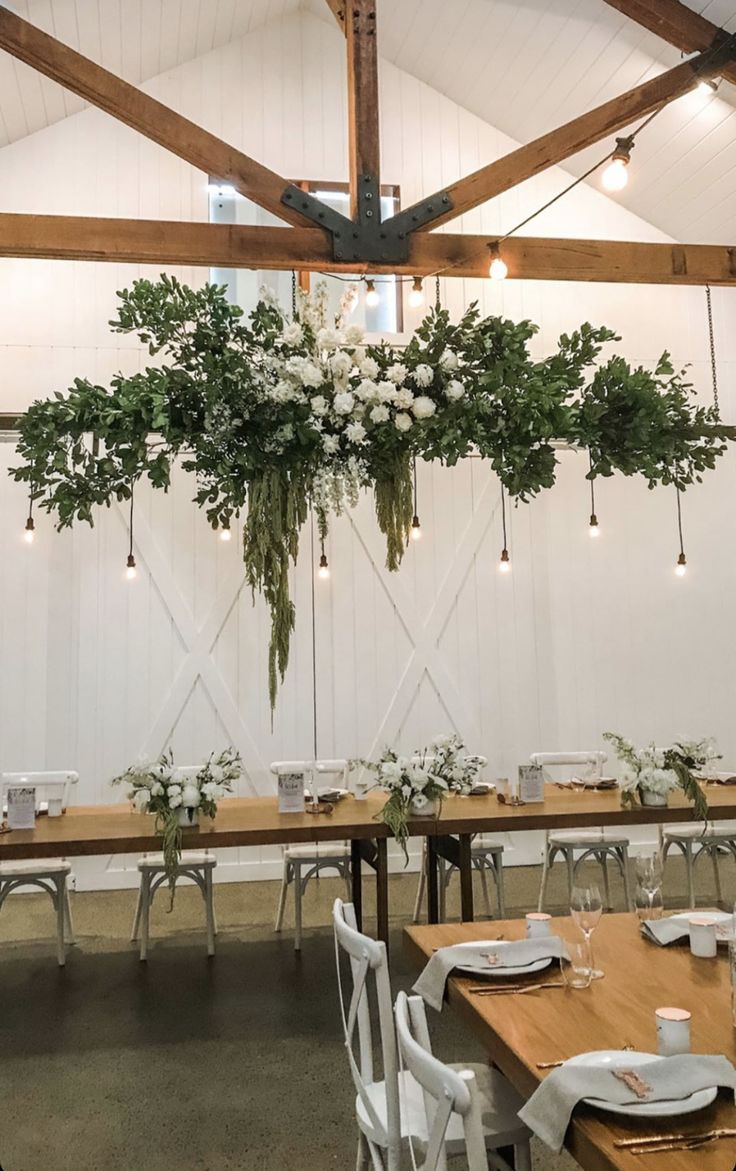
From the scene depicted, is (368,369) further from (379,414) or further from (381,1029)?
(381,1029)

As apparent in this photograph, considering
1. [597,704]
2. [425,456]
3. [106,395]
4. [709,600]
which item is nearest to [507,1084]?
[425,456]

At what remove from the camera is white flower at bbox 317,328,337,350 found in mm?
3340

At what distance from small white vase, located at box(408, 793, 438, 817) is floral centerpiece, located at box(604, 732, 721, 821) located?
40.5 inches

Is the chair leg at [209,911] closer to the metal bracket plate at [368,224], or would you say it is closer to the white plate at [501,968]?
the white plate at [501,968]

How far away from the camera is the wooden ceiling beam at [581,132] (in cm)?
528

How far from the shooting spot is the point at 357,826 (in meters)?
4.50

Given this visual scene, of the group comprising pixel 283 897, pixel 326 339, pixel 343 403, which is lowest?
pixel 283 897

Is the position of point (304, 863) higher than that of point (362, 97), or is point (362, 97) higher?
point (362, 97)

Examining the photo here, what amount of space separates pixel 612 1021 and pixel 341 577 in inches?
207

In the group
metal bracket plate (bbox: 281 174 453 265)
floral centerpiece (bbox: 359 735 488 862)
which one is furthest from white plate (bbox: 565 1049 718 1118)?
metal bracket plate (bbox: 281 174 453 265)

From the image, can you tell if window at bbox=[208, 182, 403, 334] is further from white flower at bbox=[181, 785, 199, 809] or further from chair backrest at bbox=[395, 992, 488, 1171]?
chair backrest at bbox=[395, 992, 488, 1171]

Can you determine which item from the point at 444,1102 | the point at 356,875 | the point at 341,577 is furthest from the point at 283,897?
the point at 444,1102

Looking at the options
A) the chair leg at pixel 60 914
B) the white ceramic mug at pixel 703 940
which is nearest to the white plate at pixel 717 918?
the white ceramic mug at pixel 703 940

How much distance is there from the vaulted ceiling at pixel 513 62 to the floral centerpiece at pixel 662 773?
13.2 feet
